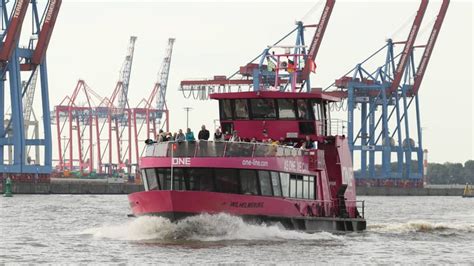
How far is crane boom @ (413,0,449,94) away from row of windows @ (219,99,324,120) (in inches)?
4542

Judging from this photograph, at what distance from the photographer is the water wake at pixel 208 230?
41688 millimetres

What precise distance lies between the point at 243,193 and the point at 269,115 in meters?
6.64

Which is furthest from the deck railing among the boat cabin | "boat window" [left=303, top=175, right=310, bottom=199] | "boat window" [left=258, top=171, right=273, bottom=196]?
the boat cabin

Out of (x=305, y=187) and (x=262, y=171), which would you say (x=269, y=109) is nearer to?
(x=305, y=187)

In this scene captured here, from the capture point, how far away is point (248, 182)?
42312 mm

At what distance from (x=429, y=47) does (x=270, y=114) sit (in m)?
117

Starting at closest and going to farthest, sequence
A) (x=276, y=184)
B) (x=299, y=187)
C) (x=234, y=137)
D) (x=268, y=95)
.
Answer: (x=276, y=184) → (x=234, y=137) → (x=299, y=187) → (x=268, y=95)

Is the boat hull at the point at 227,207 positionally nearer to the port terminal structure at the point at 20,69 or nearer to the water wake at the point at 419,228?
the water wake at the point at 419,228

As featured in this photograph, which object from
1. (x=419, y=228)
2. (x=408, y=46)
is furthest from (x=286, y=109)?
(x=408, y=46)

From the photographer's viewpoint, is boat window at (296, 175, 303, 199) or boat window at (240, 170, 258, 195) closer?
boat window at (240, 170, 258, 195)

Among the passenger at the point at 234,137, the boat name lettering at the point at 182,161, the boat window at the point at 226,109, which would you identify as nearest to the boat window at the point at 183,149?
the boat name lettering at the point at 182,161

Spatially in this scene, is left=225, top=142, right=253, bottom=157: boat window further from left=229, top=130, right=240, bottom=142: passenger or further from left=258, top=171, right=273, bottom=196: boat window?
left=229, top=130, right=240, bottom=142: passenger

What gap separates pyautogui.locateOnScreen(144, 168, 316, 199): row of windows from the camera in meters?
41.7

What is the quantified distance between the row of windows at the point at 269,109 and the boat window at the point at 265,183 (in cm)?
557
